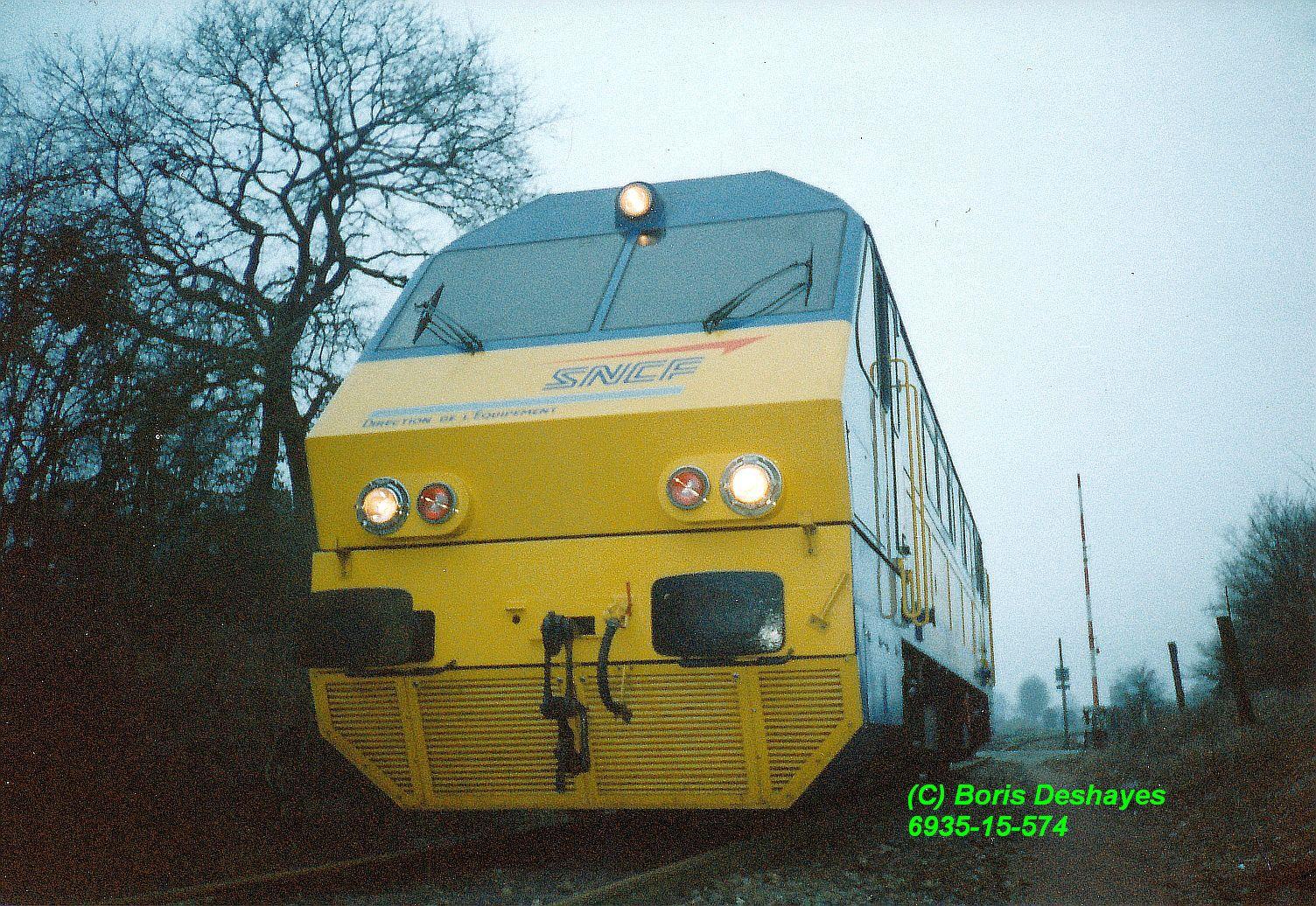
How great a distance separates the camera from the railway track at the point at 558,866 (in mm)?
4590

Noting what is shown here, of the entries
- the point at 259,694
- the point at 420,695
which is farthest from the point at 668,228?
the point at 259,694

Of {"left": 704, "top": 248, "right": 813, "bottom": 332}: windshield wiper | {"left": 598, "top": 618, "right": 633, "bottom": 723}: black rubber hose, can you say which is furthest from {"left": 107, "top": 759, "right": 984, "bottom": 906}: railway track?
{"left": 704, "top": 248, "right": 813, "bottom": 332}: windshield wiper

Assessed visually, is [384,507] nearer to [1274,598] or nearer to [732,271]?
[732,271]

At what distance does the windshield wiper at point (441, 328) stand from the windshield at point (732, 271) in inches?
25.5

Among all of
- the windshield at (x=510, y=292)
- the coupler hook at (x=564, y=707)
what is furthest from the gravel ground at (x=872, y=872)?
the windshield at (x=510, y=292)

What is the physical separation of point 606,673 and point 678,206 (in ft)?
8.75

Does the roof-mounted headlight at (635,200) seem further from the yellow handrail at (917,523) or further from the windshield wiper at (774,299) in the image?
the yellow handrail at (917,523)

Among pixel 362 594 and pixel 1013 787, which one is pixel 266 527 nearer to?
pixel 362 594

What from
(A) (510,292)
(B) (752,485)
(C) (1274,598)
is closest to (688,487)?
(B) (752,485)

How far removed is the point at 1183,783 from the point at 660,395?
7.85 meters

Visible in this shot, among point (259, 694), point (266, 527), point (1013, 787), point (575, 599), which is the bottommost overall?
point (1013, 787)

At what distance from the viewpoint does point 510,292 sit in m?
5.76

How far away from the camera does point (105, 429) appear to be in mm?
7711

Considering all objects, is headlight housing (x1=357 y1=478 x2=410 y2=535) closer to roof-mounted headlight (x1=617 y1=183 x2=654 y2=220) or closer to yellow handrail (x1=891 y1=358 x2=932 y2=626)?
roof-mounted headlight (x1=617 y1=183 x2=654 y2=220)
